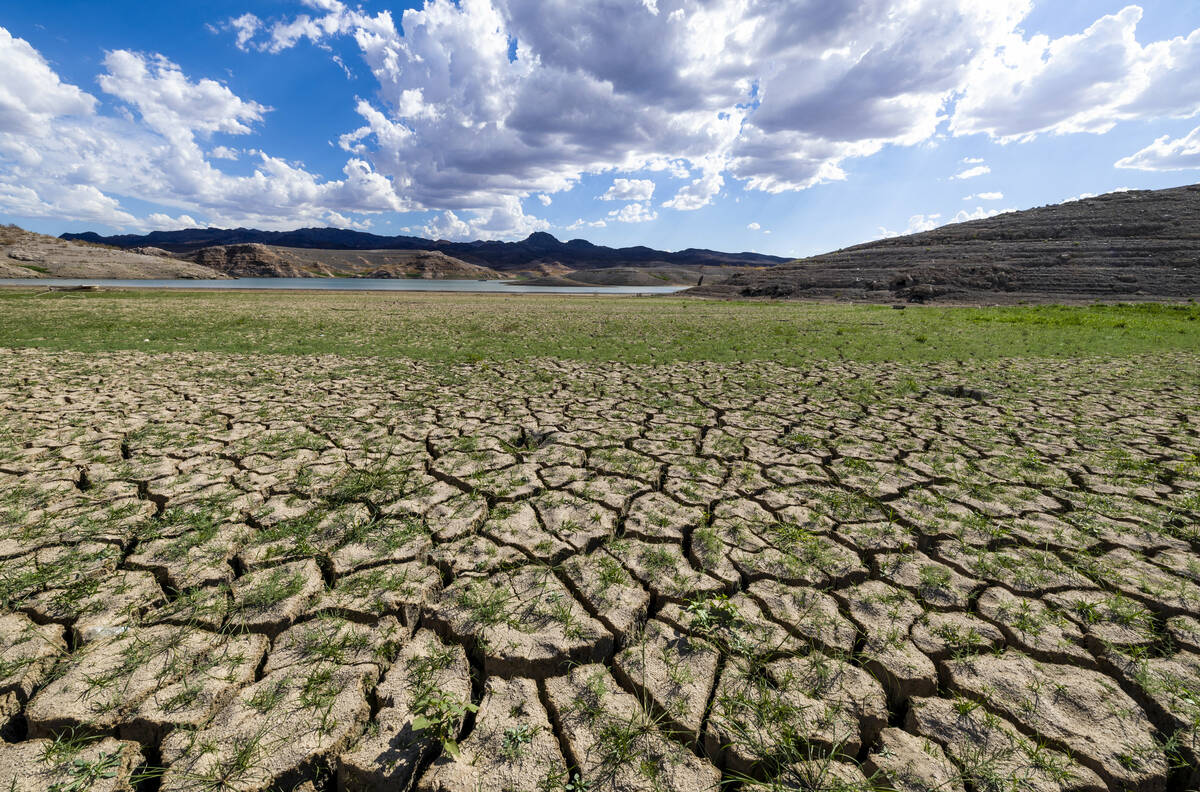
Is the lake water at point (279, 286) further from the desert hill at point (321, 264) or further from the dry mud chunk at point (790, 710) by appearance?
the desert hill at point (321, 264)

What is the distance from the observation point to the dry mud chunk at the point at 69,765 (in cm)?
134

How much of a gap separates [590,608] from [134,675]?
1.69m

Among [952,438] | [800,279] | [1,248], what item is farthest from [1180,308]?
[1,248]

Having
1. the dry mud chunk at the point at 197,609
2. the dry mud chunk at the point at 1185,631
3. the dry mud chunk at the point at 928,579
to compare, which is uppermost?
the dry mud chunk at the point at 1185,631

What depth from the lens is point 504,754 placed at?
1.48m

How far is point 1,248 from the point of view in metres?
78.4

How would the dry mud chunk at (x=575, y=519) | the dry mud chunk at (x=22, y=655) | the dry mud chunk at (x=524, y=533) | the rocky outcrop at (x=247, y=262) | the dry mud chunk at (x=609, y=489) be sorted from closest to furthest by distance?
the dry mud chunk at (x=22, y=655) < the dry mud chunk at (x=524, y=533) < the dry mud chunk at (x=575, y=519) < the dry mud chunk at (x=609, y=489) < the rocky outcrop at (x=247, y=262)

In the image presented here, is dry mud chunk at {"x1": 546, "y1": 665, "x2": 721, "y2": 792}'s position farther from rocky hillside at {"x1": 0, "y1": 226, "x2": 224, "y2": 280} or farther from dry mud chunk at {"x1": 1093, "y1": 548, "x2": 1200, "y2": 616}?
rocky hillside at {"x1": 0, "y1": 226, "x2": 224, "y2": 280}

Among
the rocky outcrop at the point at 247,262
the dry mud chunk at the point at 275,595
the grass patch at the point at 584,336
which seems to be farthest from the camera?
the rocky outcrop at the point at 247,262

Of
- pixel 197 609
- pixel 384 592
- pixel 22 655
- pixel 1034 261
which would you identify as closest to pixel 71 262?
pixel 22 655

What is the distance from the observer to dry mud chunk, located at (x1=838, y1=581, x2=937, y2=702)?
177 cm

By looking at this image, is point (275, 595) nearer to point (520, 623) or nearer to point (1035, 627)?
point (520, 623)

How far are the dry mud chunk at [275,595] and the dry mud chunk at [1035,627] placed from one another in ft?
9.96

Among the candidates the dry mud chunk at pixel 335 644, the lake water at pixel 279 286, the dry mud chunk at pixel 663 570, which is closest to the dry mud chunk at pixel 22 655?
the dry mud chunk at pixel 335 644
